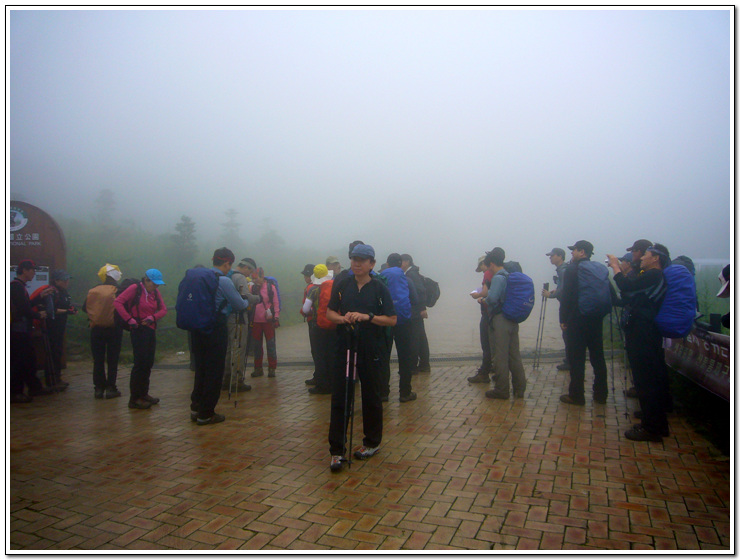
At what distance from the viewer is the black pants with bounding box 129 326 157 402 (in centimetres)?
649

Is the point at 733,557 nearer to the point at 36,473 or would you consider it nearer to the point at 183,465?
the point at 183,465

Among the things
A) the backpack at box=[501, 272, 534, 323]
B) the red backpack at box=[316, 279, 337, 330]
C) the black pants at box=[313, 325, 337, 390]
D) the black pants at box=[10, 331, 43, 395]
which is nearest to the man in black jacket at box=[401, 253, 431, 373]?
Answer: the black pants at box=[313, 325, 337, 390]

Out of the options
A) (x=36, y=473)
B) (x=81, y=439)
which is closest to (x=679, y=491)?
(x=36, y=473)

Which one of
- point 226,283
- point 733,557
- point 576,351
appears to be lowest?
point 733,557

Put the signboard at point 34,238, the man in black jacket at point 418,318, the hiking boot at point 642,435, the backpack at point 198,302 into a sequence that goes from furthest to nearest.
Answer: the signboard at point 34,238, the man in black jacket at point 418,318, the backpack at point 198,302, the hiking boot at point 642,435

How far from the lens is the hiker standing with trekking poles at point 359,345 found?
4336 mm

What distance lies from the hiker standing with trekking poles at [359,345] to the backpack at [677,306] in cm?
247

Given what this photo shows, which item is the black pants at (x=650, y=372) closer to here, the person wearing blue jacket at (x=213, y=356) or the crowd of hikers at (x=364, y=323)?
the crowd of hikers at (x=364, y=323)

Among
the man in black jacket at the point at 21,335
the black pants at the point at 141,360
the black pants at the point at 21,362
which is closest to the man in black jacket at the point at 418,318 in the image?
the black pants at the point at 141,360

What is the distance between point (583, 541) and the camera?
306cm

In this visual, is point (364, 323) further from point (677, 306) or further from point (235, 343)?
point (677, 306)

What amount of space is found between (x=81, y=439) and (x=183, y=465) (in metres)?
1.50

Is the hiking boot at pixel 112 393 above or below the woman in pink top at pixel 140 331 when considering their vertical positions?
below

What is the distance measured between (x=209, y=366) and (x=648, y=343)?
4351mm
